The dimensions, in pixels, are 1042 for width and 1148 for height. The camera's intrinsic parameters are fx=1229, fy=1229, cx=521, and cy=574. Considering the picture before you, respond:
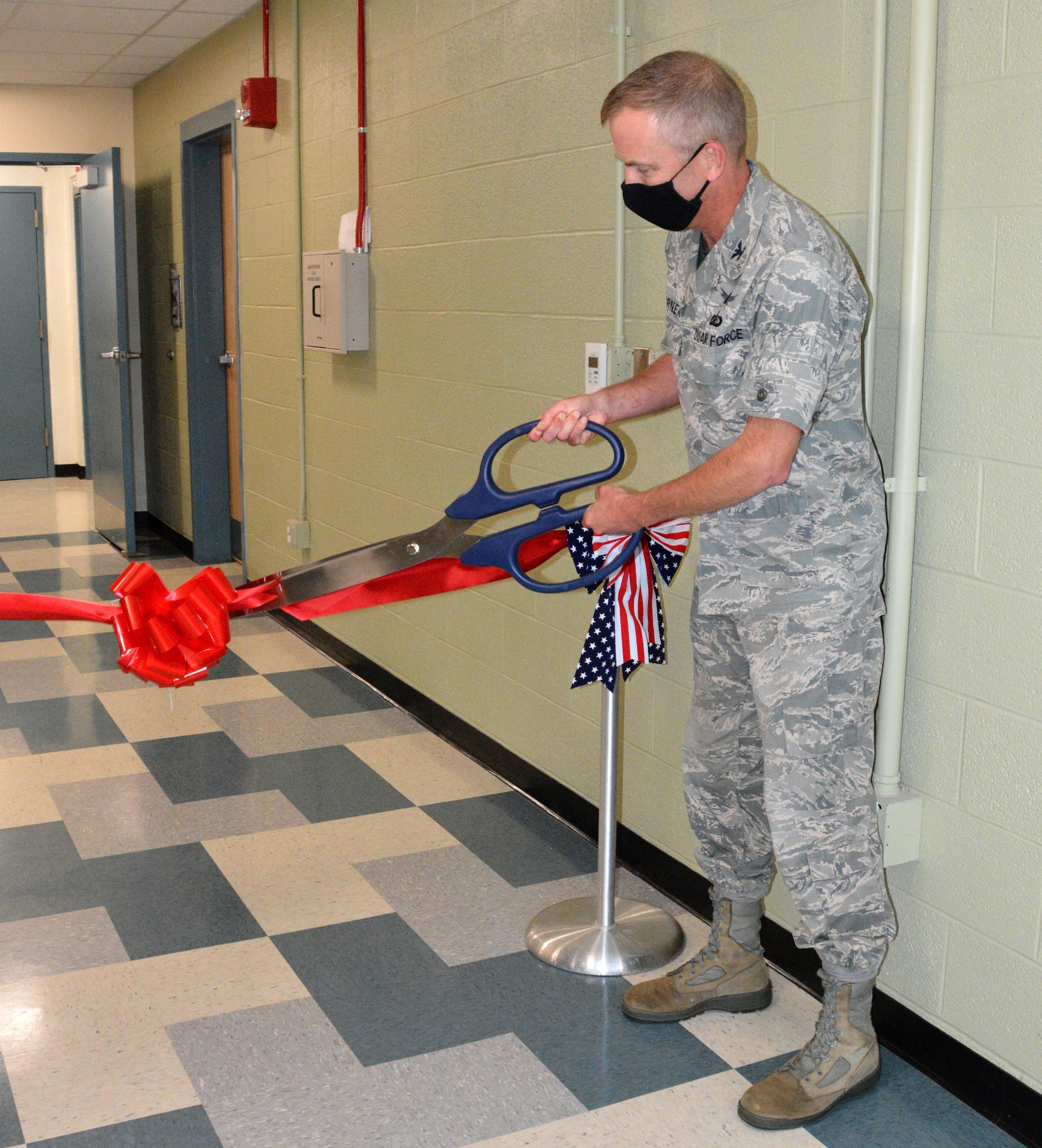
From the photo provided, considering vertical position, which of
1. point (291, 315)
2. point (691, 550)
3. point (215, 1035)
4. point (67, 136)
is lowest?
point (215, 1035)

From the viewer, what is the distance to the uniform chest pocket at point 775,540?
199 centimetres

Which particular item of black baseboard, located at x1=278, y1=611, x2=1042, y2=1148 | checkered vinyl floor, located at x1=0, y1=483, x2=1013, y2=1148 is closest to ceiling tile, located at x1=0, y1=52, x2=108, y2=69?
black baseboard, located at x1=278, y1=611, x2=1042, y2=1148

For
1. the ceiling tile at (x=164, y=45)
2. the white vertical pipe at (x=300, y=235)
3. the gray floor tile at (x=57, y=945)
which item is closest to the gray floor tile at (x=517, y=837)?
the gray floor tile at (x=57, y=945)

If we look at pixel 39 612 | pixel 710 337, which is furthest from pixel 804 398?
pixel 39 612

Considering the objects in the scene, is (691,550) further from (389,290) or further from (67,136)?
(67,136)

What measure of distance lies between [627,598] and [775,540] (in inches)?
16.3

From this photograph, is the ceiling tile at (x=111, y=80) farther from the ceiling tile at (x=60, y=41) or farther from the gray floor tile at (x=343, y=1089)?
the gray floor tile at (x=343, y=1089)

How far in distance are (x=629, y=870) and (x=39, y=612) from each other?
64.6 inches

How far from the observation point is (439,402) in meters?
3.77

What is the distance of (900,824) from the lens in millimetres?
2145

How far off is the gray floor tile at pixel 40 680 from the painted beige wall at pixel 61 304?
15.4 feet

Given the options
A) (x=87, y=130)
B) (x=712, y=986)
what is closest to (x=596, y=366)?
(x=712, y=986)

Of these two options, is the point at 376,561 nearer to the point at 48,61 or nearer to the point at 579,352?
the point at 579,352

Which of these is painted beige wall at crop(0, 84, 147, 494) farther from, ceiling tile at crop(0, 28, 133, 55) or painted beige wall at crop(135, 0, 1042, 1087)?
painted beige wall at crop(135, 0, 1042, 1087)
